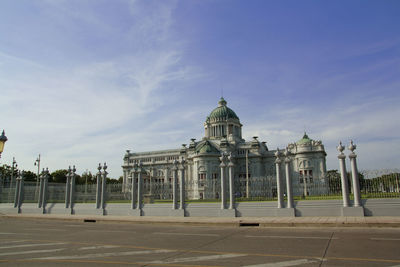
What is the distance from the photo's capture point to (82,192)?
1091 inches

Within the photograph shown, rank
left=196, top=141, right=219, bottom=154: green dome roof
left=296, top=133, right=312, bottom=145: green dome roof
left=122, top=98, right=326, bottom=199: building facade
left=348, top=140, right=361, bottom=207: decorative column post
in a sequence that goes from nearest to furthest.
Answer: left=348, top=140, right=361, bottom=207: decorative column post
left=122, top=98, right=326, bottom=199: building facade
left=196, top=141, right=219, bottom=154: green dome roof
left=296, top=133, right=312, bottom=145: green dome roof

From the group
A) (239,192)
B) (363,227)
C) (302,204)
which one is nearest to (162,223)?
(239,192)

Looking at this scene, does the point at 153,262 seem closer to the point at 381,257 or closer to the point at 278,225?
the point at 381,257

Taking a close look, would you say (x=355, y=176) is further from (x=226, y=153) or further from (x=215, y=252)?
(x=226, y=153)

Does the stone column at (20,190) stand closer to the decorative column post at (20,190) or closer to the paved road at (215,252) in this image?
the decorative column post at (20,190)

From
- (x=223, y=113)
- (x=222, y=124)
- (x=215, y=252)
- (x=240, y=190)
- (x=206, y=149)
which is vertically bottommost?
(x=215, y=252)

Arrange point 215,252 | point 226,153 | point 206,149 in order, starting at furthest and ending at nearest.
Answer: point 206,149 → point 226,153 → point 215,252

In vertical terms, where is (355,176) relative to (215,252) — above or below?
above

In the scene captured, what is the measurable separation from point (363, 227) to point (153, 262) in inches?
421

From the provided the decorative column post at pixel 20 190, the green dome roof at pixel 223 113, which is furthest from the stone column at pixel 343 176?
the green dome roof at pixel 223 113

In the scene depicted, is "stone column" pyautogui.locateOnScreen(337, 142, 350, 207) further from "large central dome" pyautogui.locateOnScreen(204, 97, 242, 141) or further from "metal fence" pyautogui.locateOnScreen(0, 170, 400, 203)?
"large central dome" pyautogui.locateOnScreen(204, 97, 242, 141)

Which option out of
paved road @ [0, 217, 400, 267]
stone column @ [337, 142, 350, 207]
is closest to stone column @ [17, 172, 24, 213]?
paved road @ [0, 217, 400, 267]

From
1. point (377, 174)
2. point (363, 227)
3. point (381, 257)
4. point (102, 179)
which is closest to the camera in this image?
point (381, 257)

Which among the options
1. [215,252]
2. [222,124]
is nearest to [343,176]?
[215,252]
